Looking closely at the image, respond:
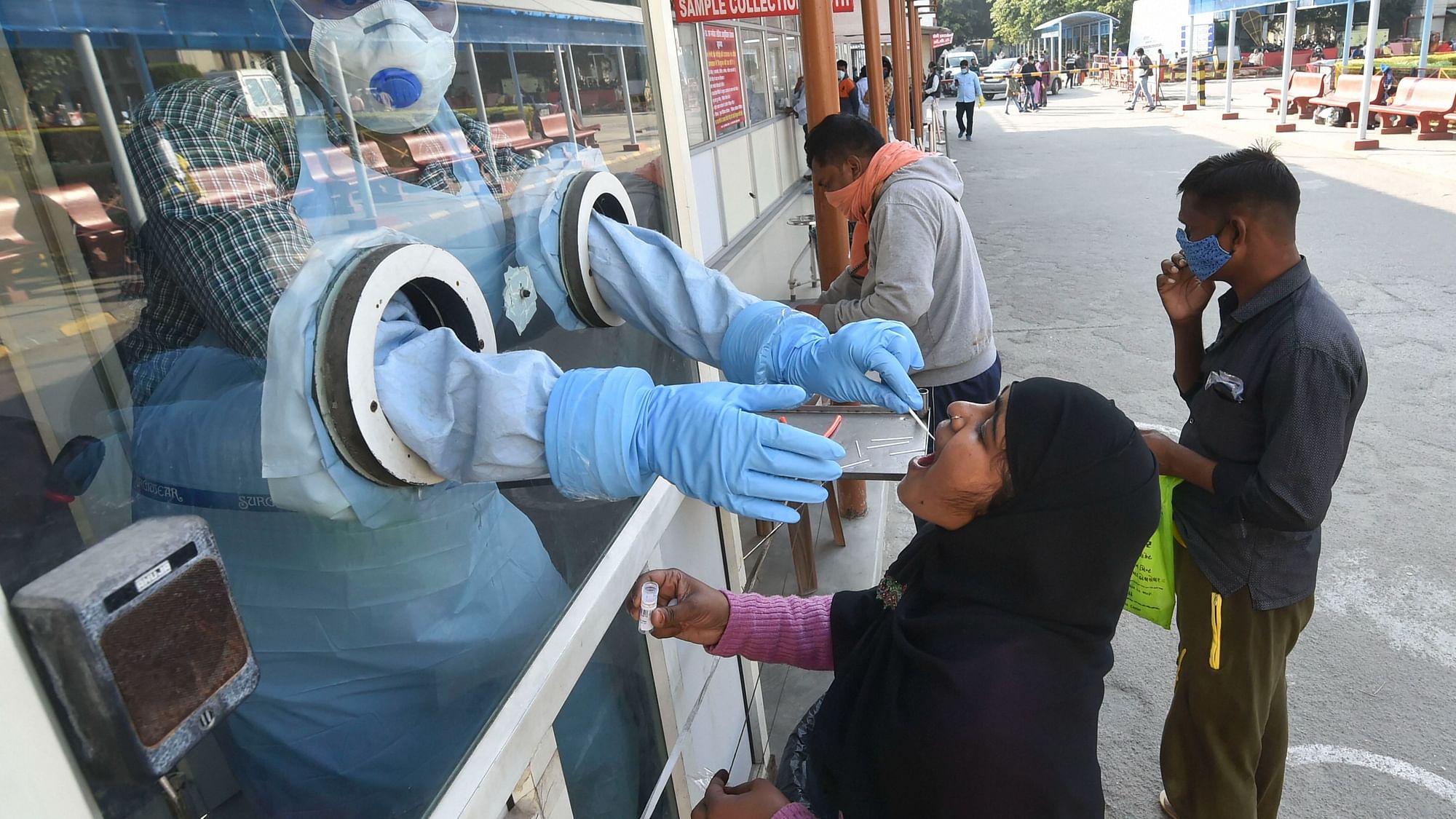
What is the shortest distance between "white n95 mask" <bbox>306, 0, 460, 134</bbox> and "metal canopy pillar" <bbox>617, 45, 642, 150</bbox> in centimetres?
80

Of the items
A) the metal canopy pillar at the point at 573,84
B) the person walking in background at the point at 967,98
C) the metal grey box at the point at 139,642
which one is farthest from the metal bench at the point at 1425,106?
the metal grey box at the point at 139,642

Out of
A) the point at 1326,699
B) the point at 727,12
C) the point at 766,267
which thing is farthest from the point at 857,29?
the point at 1326,699

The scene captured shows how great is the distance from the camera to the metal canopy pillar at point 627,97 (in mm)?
2111

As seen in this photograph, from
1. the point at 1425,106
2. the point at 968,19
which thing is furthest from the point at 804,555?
the point at 968,19

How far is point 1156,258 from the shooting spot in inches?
326

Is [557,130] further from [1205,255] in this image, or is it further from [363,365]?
[1205,255]

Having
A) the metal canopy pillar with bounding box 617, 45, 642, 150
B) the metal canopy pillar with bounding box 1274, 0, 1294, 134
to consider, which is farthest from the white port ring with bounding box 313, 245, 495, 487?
the metal canopy pillar with bounding box 1274, 0, 1294, 134

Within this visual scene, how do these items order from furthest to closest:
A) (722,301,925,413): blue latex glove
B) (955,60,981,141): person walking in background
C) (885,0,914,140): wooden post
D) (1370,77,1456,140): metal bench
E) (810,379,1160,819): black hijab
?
1. (955,60,981,141): person walking in background
2. (1370,77,1456,140): metal bench
3. (885,0,914,140): wooden post
4. (722,301,925,413): blue latex glove
5. (810,379,1160,819): black hijab

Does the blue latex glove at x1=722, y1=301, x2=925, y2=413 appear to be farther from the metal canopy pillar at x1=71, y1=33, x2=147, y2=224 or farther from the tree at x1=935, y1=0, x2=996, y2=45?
the tree at x1=935, y1=0, x2=996, y2=45

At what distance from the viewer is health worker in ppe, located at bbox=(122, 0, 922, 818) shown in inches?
41.2

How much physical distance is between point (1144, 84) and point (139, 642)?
2782 centimetres

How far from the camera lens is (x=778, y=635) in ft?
5.85

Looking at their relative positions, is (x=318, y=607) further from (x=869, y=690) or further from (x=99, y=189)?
(x=869, y=690)

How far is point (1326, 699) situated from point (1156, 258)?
20.5ft
